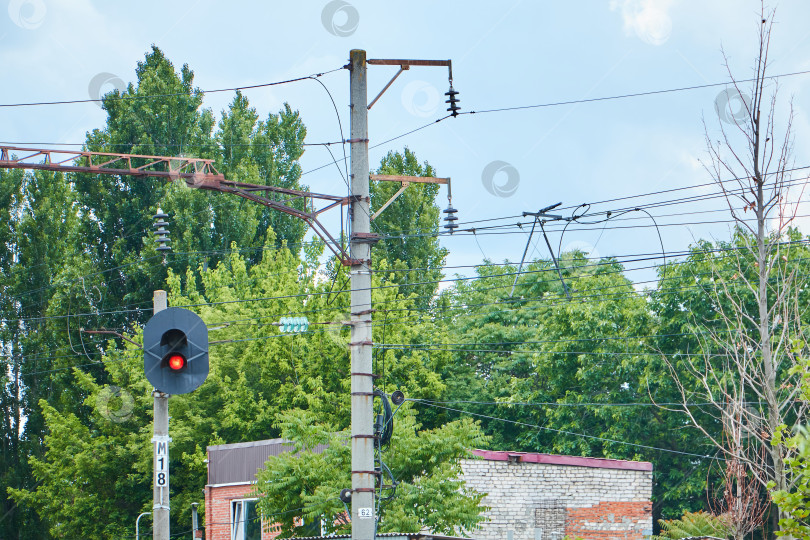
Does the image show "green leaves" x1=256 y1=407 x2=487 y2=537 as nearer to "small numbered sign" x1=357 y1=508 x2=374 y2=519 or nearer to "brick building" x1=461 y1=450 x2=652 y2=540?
"brick building" x1=461 y1=450 x2=652 y2=540

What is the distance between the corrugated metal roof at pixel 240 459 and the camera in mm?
25797

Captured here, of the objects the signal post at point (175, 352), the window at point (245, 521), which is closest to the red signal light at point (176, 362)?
the signal post at point (175, 352)

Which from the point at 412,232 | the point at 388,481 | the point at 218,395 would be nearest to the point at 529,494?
the point at 388,481

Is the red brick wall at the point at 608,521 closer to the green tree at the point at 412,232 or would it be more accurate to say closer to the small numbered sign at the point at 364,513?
the small numbered sign at the point at 364,513

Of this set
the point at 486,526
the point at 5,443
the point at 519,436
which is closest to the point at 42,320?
the point at 5,443

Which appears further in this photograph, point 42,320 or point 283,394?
point 42,320

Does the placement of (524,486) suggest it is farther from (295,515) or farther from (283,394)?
(283,394)

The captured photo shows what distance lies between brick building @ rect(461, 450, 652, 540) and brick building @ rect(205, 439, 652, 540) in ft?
0.09

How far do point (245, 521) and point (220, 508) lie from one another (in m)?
1.07

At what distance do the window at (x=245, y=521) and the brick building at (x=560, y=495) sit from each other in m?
5.88

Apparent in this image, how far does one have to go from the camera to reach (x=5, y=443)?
157ft

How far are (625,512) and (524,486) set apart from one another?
10.8ft

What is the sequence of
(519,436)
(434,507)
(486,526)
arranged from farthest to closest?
(519,436)
(486,526)
(434,507)

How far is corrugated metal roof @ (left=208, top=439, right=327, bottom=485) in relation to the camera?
2580 cm
